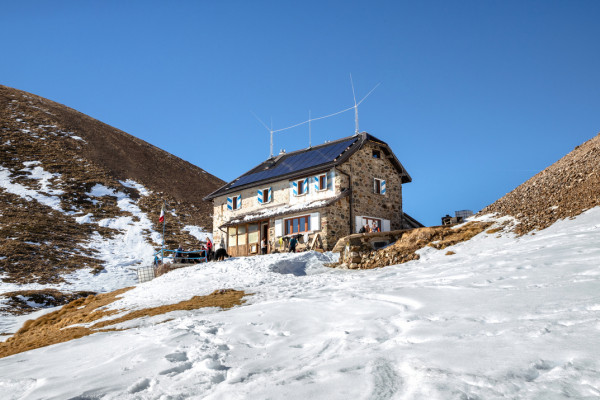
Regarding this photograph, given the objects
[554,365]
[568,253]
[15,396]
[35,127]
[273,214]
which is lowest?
[15,396]

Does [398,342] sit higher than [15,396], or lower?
higher

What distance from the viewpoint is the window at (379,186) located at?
89.5 ft

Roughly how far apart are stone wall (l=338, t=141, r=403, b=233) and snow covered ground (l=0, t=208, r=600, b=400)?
57.3ft

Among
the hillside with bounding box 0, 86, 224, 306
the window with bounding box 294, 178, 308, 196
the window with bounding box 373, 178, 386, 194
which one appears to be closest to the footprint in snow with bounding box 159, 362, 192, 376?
the window with bounding box 294, 178, 308, 196

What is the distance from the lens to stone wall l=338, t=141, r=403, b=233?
25828 mm

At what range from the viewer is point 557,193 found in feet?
47.6

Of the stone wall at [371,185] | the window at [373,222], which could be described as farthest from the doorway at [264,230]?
the window at [373,222]

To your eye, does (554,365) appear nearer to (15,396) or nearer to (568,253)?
(15,396)

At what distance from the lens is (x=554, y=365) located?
11.5 ft

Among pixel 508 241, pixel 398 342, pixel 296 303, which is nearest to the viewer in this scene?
pixel 398 342

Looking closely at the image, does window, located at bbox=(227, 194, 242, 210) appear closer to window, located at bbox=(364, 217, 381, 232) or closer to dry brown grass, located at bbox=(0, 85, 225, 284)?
window, located at bbox=(364, 217, 381, 232)

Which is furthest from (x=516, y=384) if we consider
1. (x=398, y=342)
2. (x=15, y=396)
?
(x=15, y=396)

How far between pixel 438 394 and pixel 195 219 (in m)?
51.3

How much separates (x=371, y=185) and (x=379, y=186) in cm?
77
